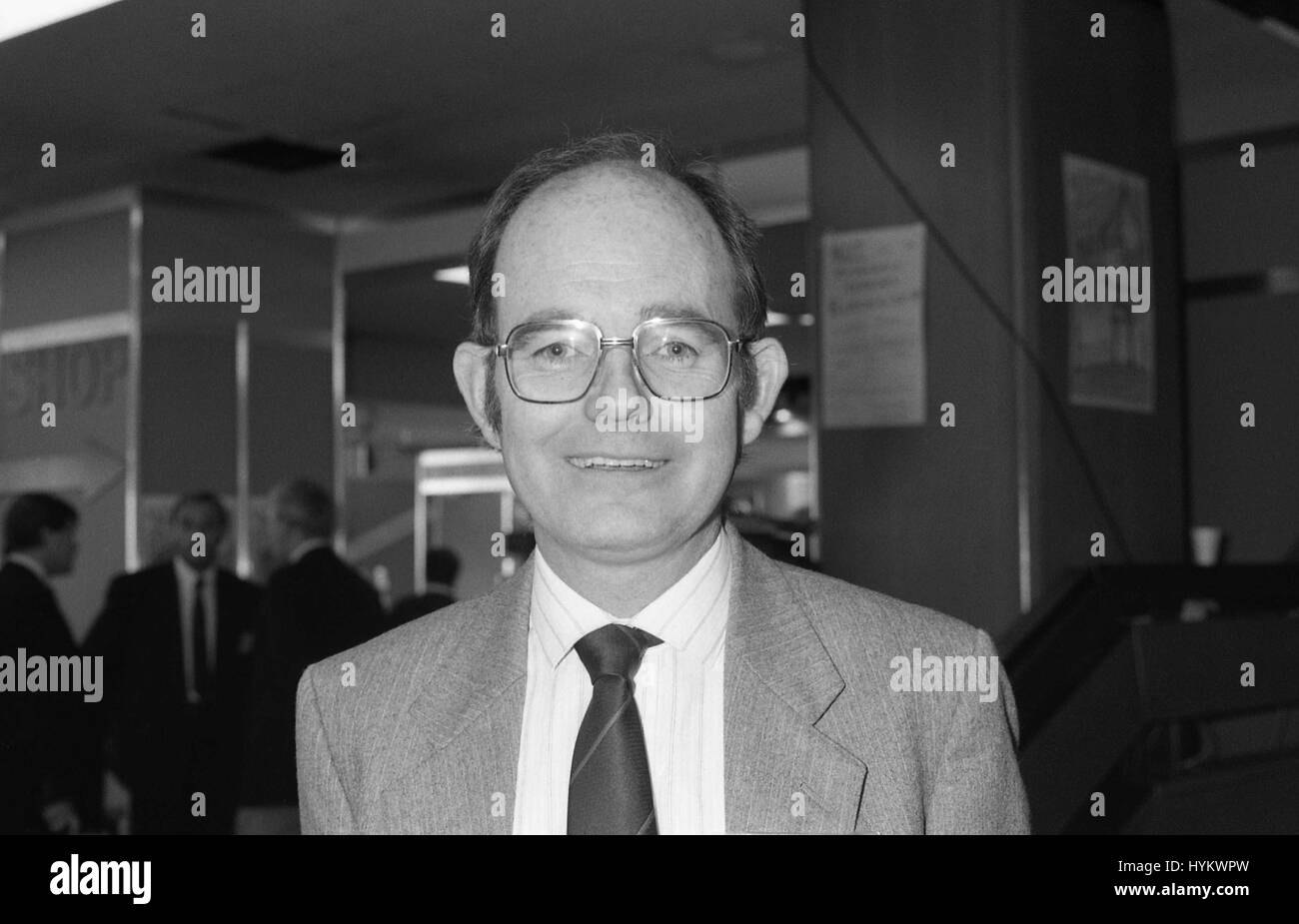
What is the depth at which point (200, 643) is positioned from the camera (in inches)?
189

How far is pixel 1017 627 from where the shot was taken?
235cm

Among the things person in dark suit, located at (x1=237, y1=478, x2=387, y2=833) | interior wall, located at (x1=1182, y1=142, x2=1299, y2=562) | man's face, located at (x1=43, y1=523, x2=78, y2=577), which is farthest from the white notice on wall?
interior wall, located at (x1=1182, y1=142, x2=1299, y2=562)

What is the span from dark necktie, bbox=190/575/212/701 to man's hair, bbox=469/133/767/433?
382cm

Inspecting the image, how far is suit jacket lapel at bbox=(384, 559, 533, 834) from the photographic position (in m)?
1.19

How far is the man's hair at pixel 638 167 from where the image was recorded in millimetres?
1244

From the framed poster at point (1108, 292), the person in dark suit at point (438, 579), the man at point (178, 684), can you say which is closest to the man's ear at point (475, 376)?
the framed poster at point (1108, 292)

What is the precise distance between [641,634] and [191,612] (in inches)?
155

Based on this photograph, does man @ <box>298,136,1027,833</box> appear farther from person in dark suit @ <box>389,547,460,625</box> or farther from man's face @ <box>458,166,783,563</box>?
person in dark suit @ <box>389,547,460,625</box>

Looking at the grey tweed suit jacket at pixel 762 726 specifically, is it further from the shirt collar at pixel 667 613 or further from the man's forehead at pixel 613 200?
the man's forehead at pixel 613 200

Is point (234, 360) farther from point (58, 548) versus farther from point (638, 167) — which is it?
point (638, 167)

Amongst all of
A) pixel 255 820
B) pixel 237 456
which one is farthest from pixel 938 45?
pixel 237 456

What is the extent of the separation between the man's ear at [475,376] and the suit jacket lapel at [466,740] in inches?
7.9

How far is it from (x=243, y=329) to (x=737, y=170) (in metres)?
2.69

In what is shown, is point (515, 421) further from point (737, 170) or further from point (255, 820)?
point (737, 170)
